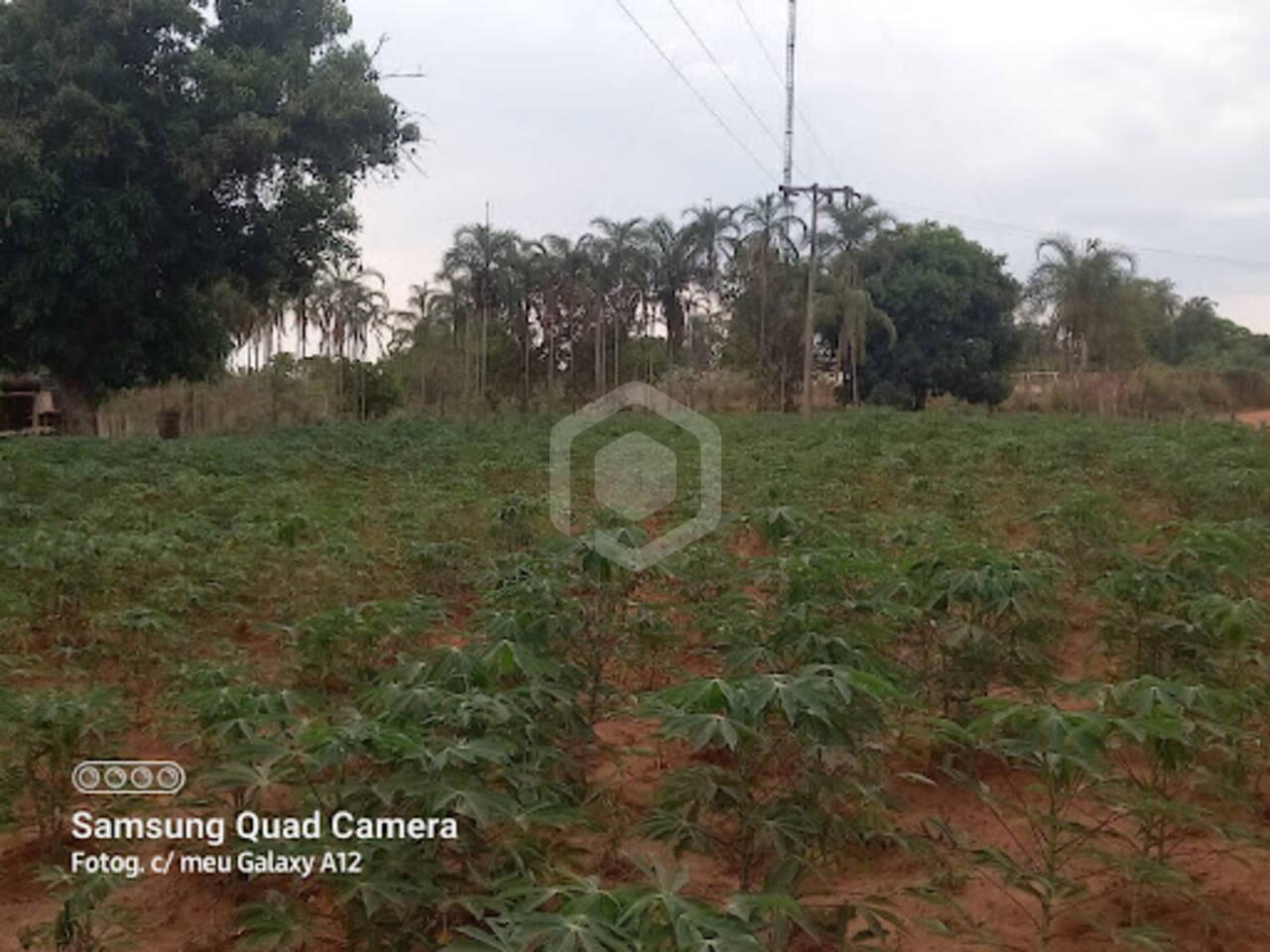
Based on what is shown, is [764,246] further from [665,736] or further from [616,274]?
[665,736]

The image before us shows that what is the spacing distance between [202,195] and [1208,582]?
15.7m

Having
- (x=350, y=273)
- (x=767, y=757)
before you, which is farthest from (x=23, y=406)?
(x=767, y=757)

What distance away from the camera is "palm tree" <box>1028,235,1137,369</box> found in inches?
1116

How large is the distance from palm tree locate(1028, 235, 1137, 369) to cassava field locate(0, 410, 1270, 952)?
23.6 m

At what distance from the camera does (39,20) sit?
14781 mm

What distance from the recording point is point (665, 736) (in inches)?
95.7

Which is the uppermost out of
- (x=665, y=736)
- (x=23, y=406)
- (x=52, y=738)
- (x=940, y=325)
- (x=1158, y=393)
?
(x=940, y=325)

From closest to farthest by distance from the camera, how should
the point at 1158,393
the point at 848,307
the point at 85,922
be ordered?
the point at 85,922 → the point at 1158,393 → the point at 848,307

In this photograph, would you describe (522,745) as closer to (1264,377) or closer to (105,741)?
(105,741)

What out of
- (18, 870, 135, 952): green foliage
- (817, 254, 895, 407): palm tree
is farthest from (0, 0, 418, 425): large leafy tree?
(817, 254, 895, 407): palm tree

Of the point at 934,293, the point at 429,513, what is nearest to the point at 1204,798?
the point at 429,513

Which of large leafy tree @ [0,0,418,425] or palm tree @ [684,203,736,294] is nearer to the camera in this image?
large leafy tree @ [0,0,418,425]

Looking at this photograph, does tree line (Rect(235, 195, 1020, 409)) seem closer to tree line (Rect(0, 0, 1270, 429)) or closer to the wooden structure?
tree line (Rect(0, 0, 1270, 429))

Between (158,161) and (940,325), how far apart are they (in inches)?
956
